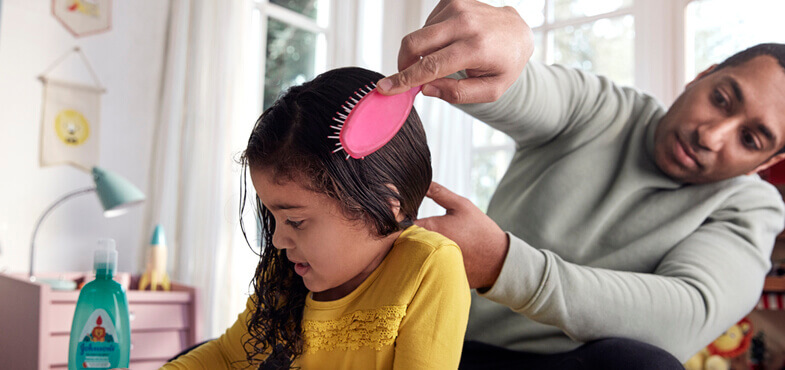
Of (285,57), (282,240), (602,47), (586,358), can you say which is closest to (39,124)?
(285,57)

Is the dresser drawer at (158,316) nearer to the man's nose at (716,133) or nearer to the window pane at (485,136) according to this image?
the man's nose at (716,133)

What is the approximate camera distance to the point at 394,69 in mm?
3668

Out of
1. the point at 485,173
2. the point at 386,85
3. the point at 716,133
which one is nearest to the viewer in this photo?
the point at 386,85

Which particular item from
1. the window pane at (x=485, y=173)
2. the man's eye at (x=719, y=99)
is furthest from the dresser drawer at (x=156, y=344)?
the window pane at (x=485, y=173)

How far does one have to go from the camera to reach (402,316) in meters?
0.75

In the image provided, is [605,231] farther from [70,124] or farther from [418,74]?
[70,124]

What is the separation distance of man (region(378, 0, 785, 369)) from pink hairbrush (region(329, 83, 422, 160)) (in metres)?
0.06

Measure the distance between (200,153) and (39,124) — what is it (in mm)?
611

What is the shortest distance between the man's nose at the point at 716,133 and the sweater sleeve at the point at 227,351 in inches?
32.0

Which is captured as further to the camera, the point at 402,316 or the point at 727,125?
the point at 727,125

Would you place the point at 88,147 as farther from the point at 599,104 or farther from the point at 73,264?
the point at 599,104

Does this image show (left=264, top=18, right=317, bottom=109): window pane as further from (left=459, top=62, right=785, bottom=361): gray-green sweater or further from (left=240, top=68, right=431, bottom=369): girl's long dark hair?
(left=240, top=68, right=431, bottom=369): girl's long dark hair

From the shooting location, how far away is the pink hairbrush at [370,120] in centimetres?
66

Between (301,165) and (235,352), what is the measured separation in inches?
14.5
